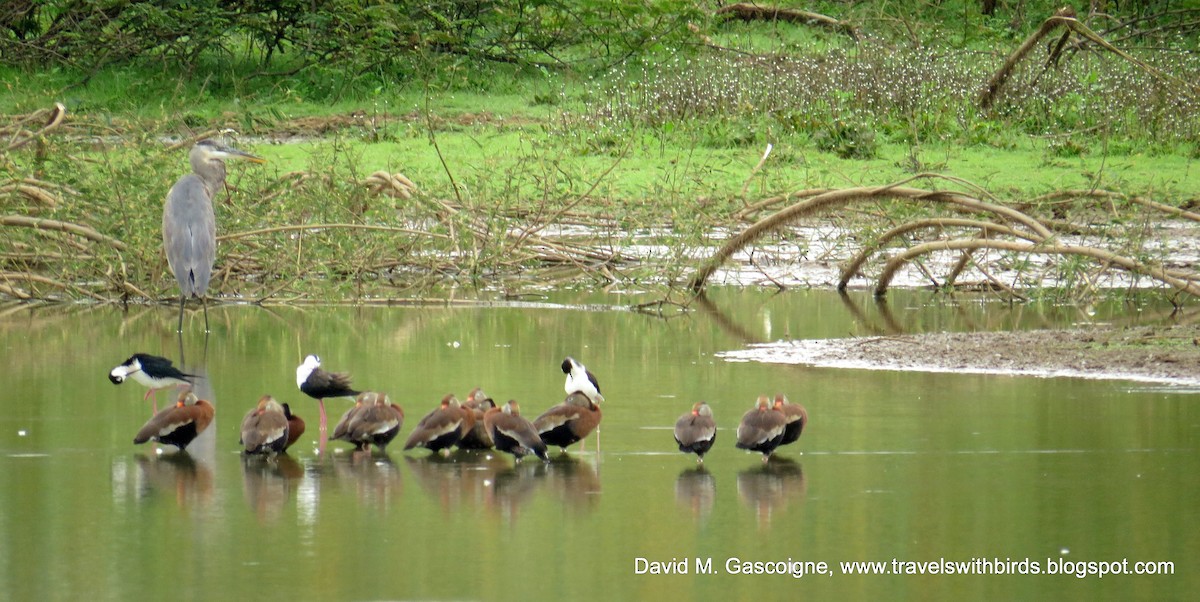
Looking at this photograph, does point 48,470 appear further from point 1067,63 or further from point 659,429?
point 1067,63

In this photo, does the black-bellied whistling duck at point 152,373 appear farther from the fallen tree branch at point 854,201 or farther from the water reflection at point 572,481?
the fallen tree branch at point 854,201

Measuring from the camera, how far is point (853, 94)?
64.7ft

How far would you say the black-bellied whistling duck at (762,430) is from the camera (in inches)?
243

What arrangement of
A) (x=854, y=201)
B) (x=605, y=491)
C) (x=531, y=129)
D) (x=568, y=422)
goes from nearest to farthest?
1. (x=605, y=491)
2. (x=568, y=422)
3. (x=854, y=201)
4. (x=531, y=129)

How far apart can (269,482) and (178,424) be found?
2.36 feet

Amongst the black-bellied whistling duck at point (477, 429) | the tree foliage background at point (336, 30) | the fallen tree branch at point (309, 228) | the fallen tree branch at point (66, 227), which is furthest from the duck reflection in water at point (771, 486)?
the tree foliage background at point (336, 30)

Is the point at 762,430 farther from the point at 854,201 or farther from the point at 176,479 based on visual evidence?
the point at 854,201

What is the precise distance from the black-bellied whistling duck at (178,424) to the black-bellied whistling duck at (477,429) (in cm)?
95

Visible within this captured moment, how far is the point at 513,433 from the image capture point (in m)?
6.15

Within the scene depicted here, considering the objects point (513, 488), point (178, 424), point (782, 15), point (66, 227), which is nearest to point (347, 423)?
point (178, 424)

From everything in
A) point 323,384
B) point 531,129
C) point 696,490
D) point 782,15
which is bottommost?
point 696,490

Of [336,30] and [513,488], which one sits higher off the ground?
[336,30]

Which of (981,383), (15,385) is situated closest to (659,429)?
(981,383)

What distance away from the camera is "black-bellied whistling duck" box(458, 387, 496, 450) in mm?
6492
